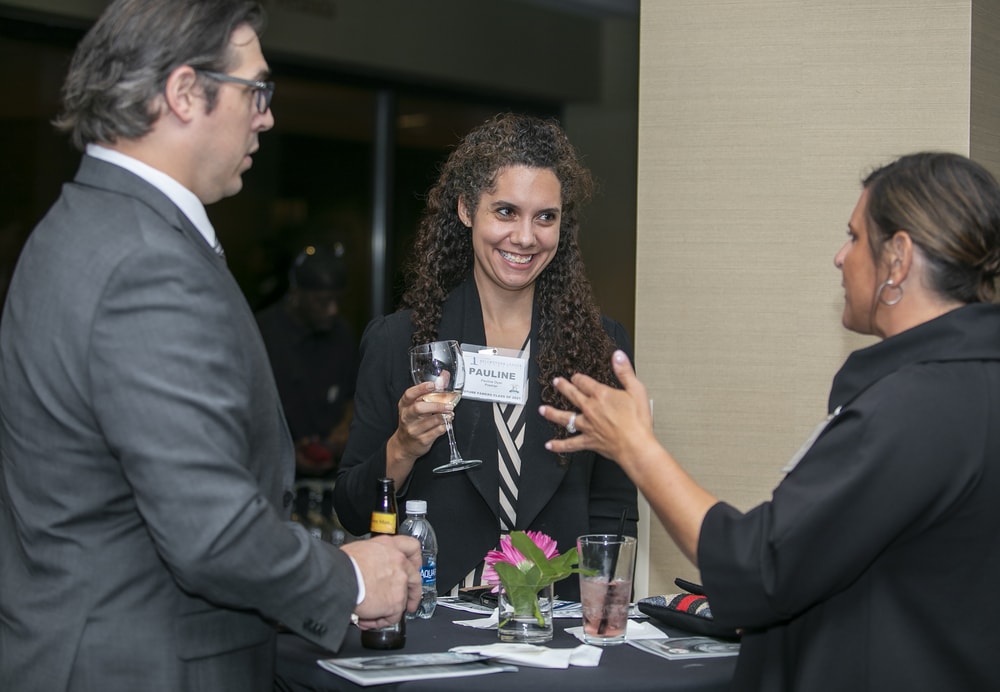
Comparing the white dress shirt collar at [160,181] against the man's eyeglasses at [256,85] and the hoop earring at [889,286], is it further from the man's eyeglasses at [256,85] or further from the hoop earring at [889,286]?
the hoop earring at [889,286]

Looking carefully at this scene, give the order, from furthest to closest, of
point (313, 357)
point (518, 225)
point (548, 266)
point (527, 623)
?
point (313, 357)
point (548, 266)
point (518, 225)
point (527, 623)

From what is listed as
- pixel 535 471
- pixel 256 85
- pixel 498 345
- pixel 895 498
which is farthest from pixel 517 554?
pixel 256 85

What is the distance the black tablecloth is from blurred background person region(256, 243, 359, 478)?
15.1 feet

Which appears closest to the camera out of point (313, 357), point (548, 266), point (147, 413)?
point (147, 413)

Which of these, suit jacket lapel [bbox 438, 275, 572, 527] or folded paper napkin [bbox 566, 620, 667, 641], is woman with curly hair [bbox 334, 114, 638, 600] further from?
folded paper napkin [bbox 566, 620, 667, 641]

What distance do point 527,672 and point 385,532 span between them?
413mm

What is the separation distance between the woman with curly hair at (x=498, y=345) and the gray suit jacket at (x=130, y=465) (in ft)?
3.08

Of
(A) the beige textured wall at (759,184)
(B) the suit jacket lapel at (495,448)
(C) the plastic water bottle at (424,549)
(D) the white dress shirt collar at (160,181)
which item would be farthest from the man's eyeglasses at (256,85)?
(A) the beige textured wall at (759,184)

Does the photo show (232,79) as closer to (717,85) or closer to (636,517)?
(636,517)

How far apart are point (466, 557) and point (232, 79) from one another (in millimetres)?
1377

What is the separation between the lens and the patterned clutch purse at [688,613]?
2246mm

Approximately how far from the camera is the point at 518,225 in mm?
2924

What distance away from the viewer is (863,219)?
1.94 metres

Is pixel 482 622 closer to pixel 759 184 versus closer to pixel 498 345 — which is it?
pixel 498 345
